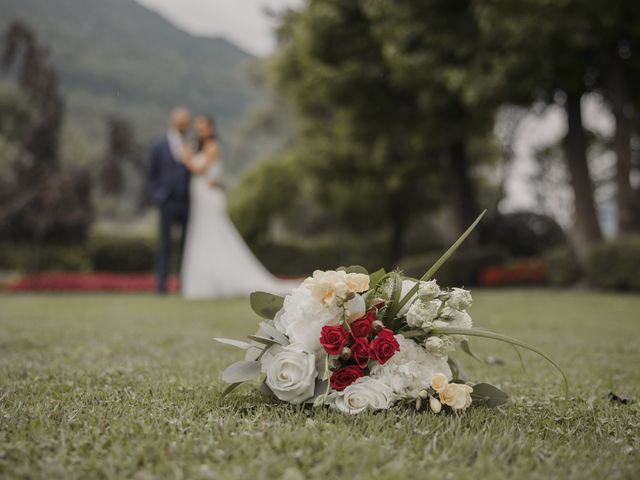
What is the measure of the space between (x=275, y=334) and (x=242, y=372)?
0.69 feet

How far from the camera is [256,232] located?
25234mm

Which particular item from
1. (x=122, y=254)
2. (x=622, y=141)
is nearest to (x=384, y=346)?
(x=622, y=141)

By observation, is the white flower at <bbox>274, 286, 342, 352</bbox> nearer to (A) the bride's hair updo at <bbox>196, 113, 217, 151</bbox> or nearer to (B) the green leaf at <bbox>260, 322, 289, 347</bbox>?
(B) the green leaf at <bbox>260, 322, 289, 347</bbox>

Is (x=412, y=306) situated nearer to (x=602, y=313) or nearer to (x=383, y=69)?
(x=602, y=313)

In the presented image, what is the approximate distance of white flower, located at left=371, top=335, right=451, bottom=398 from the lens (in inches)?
90.0

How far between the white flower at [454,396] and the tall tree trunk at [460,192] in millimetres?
15189

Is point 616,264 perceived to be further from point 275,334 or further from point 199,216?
point 275,334

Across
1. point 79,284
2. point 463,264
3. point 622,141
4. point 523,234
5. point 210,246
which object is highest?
point 622,141

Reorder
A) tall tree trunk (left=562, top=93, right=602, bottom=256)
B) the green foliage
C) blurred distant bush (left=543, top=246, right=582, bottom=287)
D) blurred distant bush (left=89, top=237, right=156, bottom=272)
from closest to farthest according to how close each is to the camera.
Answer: tall tree trunk (left=562, top=93, right=602, bottom=256) → blurred distant bush (left=543, top=246, right=582, bottom=287) → blurred distant bush (left=89, top=237, right=156, bottom=272) → the green foliage

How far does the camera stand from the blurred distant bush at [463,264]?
15.0m

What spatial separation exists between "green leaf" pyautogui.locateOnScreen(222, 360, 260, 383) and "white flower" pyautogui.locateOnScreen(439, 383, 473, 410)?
78 centimetres

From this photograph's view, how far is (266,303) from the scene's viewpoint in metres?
2.62

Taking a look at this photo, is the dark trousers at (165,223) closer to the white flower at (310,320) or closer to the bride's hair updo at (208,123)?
the bride's hair updo at (208,123)

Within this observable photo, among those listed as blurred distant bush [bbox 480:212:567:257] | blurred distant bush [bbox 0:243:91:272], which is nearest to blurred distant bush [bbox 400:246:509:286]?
blurred distant bush [bbox 480:212:567:257]
